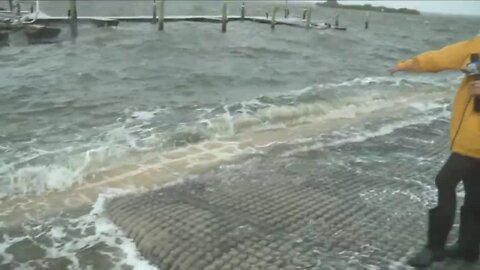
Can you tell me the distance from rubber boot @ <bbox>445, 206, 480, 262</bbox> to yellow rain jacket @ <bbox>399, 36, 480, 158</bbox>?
0.64 metres

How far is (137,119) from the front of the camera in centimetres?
1089

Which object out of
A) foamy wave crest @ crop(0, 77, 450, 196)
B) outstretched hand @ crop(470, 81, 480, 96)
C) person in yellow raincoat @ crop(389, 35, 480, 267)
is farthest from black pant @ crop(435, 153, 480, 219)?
foamy wave crest @ crop(0, 77, 450, 196)

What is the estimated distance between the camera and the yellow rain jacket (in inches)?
153

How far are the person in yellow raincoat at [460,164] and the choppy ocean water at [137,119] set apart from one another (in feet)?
8.63

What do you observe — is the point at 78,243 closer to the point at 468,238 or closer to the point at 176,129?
the point at 468,238

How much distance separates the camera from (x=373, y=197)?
6164 mm

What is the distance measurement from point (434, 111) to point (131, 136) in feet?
25.9

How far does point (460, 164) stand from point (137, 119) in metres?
8.05

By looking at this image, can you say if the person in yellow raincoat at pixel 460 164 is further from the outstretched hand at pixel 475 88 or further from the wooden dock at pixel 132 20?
the wooden dock at pixel 132 20

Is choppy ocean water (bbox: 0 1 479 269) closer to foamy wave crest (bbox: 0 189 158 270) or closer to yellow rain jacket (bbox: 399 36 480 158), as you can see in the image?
foamy wave crest (bbox: 0 189 158 270)

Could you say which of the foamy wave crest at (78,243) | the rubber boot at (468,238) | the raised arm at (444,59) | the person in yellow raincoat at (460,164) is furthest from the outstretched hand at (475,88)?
the foamy wave crest at (78,243)

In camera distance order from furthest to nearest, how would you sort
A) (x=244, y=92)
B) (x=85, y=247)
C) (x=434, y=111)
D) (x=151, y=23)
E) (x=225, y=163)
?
(x=151, y=23) → (x=244, y=92) → (x=434, y=111) → (x=225, y=163) → (x=85, y=247)

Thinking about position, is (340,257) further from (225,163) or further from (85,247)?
(225,163)

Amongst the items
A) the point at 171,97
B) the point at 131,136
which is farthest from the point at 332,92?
the point at 131,136
